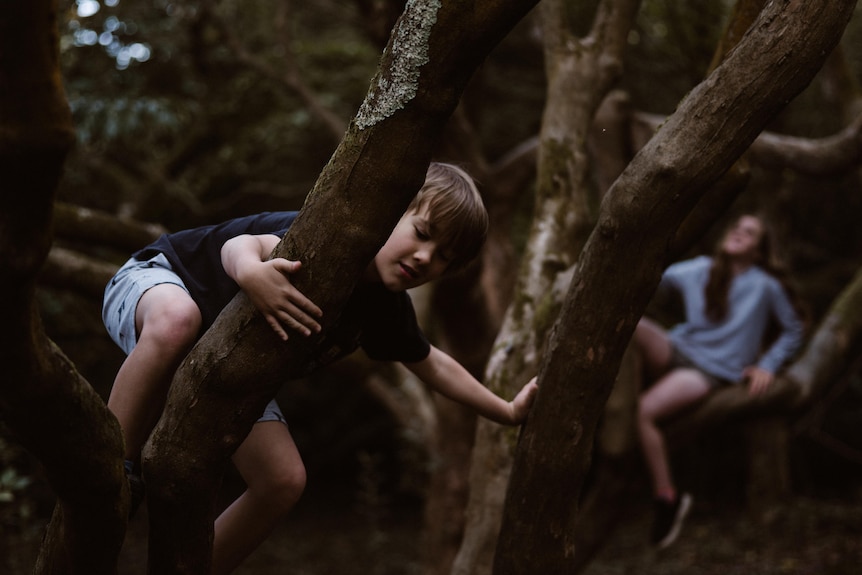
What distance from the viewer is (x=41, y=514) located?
8.37 metres

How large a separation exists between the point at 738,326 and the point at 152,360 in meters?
3.54

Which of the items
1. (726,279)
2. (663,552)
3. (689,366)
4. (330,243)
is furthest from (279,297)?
(663,552)

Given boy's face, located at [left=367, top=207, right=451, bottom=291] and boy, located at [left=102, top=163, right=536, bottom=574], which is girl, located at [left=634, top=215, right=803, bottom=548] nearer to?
boy, located at [left=102, top=163, right=536, bottom=574]

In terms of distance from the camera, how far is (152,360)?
1.84m

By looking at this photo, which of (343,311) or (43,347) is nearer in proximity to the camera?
(43,347)

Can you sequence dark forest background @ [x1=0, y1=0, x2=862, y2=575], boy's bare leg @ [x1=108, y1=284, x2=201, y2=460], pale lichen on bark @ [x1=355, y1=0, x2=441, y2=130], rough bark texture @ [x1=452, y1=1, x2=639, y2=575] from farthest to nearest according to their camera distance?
dark forest background @ [x1=0, y1=0, x2=862, y2=575], rough bark texture @ [x1=452, y1=1, x2=639, y2=575], boy's bare leg @ [x1=108, y1=284, x2=201, y2=460], pale lichen on bark @ [x1=355, y1=0, x2=441, y2=130]

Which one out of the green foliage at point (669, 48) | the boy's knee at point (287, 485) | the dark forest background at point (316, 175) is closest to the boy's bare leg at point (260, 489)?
the boy's knee at point (287, 485)

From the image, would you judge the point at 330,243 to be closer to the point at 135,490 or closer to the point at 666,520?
the point at 135,490

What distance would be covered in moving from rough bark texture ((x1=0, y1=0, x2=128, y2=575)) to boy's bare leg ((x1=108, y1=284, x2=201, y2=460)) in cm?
30

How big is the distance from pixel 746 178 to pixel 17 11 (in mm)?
2104

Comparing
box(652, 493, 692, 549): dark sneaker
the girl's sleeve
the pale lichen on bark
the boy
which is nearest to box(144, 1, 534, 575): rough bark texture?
the pale lichen on bark

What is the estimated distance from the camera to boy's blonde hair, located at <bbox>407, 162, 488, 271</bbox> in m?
2.08

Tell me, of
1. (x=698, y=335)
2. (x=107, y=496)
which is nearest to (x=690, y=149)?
(x=107, y=496)

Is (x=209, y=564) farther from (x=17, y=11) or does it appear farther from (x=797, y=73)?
(x=797, y=73)
